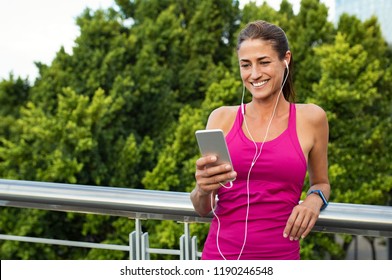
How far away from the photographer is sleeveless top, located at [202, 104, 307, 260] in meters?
1.47

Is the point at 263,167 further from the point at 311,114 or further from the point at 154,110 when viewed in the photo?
the point at 154,110

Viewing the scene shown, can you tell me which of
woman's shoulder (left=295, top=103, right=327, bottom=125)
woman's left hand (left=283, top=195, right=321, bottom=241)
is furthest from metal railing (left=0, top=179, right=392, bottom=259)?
woman's shoulder (left=295, top=103, right=327, bottom=125)

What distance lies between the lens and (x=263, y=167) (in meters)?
1.49

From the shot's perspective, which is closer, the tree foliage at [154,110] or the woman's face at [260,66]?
the woman's face at [260,66]

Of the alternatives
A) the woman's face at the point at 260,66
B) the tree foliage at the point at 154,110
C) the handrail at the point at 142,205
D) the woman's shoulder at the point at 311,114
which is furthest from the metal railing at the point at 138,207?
the tree foliage at the point at 154,110

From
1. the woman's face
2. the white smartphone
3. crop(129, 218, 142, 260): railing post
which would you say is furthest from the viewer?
crop(129, 218, 142, 260): railing post

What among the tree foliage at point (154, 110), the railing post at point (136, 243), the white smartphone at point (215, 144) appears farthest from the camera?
the tree foliage at point (154, 110)

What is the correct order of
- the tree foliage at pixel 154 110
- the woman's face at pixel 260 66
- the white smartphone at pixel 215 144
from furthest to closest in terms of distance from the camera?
the tree foliage at pixel 154 110 < the woman's face at pixel 260 66 < the white smartphone at pixel 215 144

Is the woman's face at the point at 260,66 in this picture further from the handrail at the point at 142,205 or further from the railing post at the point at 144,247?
the railing post at the point at 144,247

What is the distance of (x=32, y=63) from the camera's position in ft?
55.6

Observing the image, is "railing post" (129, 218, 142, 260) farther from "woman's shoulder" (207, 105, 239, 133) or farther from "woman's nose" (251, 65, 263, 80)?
"woman's nose" (251, 65, 263, 80)

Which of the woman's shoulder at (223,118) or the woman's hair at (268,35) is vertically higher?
the woman's hair at (268,35)

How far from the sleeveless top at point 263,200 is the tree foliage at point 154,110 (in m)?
11.9

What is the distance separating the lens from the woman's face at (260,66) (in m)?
1.56
